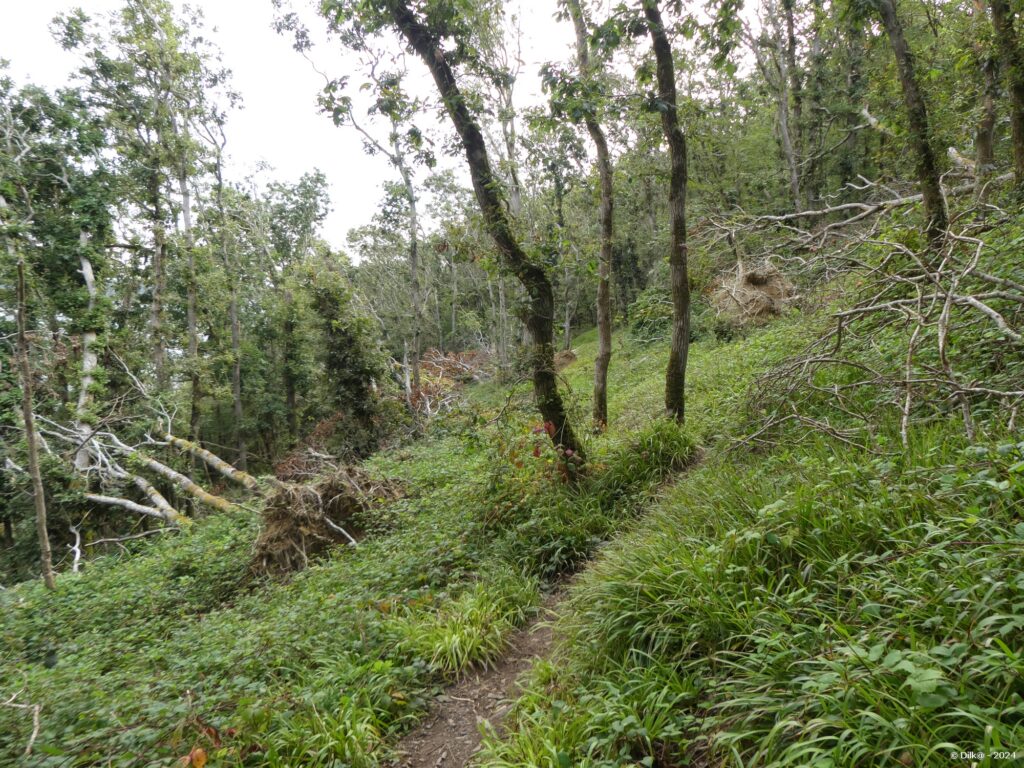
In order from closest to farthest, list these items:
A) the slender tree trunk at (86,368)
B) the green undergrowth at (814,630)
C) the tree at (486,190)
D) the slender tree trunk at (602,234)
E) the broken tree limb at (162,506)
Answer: the green undergrowth at (814,630) → the tree at (486,190) → the slender tree trunk at (602,234) → the broken tree limb at (162,506) → the slender tree trunk at (86,368)

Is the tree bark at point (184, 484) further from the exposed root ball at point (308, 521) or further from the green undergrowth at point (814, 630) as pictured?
the green undergrowth at point (814, 630)

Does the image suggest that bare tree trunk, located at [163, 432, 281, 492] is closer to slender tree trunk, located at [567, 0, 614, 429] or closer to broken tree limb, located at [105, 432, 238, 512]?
broken tree limb, located at [105, 432, 238, 512]

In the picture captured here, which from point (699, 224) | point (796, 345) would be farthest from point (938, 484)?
point (699, 224)

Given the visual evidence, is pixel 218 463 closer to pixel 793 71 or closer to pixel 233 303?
pixel 233 303

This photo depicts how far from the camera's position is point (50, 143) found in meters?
15.5

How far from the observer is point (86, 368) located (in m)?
15.1

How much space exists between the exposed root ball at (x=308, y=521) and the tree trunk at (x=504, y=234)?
3.61 meters

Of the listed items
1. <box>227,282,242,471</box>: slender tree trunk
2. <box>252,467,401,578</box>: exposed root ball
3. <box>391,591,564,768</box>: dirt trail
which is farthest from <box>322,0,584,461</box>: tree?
<box>227,282,242,471</box>: slender tree trunk

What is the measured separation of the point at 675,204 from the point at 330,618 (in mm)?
5915

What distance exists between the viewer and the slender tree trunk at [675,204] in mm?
5684

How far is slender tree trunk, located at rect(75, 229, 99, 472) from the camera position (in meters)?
13.6

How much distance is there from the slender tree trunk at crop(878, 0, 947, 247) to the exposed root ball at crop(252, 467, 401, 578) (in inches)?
Result: 319

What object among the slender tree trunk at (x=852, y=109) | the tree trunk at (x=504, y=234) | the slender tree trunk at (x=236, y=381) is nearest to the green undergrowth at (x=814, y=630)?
the tree trunk at (x=504, y=234)

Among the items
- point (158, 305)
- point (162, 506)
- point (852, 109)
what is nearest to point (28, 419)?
point (162, 506)
